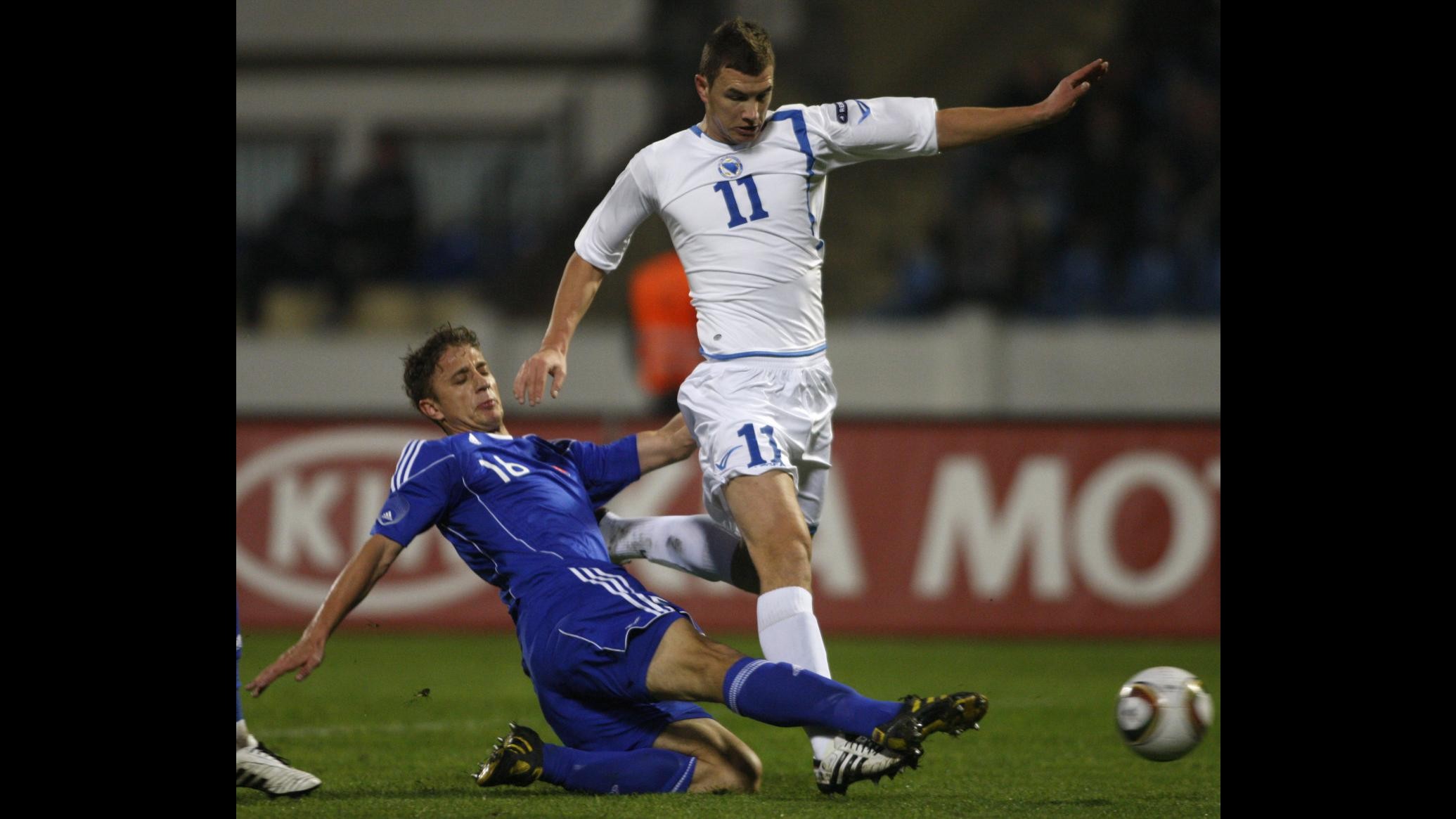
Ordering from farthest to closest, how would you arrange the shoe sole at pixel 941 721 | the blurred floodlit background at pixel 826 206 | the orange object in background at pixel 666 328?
the blurred floodlit background at pixel 826 206, the orange object in background at pixel 666 328, the shoe sole at pixel 941 721

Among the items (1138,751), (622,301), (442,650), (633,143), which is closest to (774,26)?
(633,143)

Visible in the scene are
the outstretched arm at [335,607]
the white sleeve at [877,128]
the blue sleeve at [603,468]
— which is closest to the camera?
the outstretched arm at [335,607]

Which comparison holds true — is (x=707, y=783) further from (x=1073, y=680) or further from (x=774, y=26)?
(x=774, y=26)

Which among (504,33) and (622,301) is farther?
(504,33)

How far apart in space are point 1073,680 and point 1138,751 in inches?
132

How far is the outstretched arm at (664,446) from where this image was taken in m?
5.30

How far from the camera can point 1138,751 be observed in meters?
4.77

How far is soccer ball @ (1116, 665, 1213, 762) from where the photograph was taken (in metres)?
4.68

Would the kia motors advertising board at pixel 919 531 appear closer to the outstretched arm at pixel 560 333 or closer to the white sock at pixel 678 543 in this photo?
the white sock at pixel 678 543

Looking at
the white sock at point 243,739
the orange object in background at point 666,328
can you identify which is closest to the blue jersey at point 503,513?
the white sock at point 243,739

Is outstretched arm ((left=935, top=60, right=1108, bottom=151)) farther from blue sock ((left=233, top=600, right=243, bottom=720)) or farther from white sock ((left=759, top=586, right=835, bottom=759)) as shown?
blue sock ((left=233, top=600, right=243, bottom=720))

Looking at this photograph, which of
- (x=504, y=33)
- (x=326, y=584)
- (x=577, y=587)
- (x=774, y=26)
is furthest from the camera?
(x=504, y=33)

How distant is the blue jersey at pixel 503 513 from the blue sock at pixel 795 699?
60cm

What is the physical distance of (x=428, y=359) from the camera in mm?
5117
